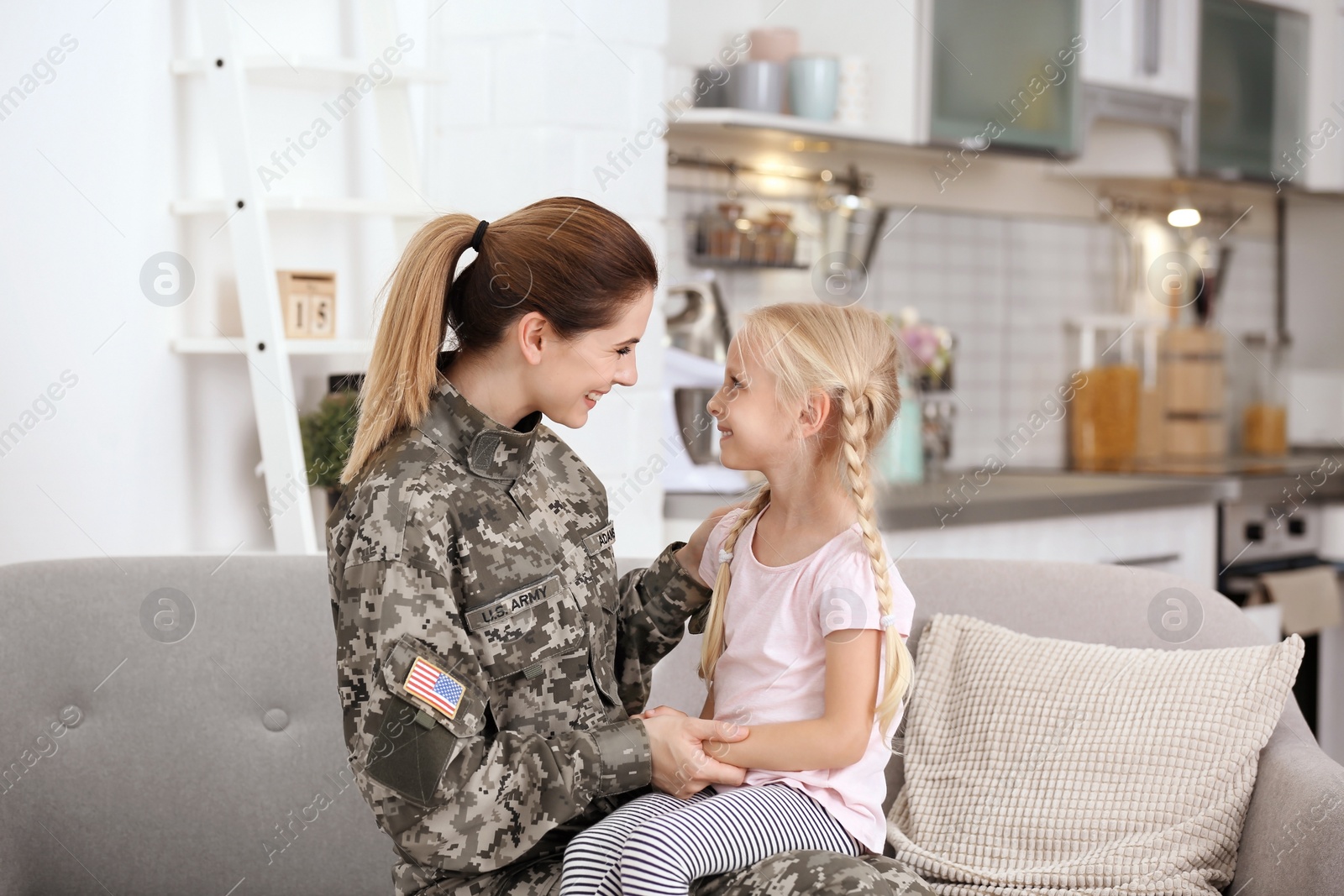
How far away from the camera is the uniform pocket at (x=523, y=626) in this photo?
A: 1312 millimetres

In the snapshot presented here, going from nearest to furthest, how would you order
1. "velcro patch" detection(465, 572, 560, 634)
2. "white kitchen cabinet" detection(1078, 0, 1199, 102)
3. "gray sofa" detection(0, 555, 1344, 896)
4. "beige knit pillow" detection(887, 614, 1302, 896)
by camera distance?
"velcro patch" detection(465, 572, 560, 634) < "beige knit pillow" detection(887, 614, 1302, 896) < "gray sofa" detection(0, 555, 1344, 896) < "white kitchen cabinet" detection(1078, 0, 1199, 102)

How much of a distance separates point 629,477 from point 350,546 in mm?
1180

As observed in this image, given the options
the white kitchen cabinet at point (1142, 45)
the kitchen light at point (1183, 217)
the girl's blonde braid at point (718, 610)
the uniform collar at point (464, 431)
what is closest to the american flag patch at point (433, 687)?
the uniform collar at point (464, 431)

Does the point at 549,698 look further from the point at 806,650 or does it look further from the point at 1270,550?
the point at 1270,550

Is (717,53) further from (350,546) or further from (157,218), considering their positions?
(350,546)

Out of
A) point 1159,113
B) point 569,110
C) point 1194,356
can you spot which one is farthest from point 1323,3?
point 569,110

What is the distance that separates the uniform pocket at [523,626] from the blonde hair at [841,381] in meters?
0.19

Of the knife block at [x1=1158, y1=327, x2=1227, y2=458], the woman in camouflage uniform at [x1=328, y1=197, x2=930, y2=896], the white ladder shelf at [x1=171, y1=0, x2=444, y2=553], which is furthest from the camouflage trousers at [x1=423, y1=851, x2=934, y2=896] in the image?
the knife block at [x1=1158, y1=327, x2=1227, y2=458]

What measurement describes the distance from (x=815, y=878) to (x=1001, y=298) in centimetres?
289

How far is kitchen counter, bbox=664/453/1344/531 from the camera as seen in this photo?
2.75 meters

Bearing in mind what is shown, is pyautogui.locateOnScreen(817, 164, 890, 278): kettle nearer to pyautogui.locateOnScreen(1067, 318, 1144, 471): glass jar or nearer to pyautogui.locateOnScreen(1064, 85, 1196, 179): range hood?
pyautogui.locateOnScreen(1064, 85, 1196, 179): range hood

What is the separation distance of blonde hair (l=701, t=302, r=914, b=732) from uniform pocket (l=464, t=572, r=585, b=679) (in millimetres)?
186

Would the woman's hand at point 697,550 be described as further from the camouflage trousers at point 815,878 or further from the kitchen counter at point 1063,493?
the kitchen counter at point 1063,493

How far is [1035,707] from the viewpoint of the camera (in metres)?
1.69
